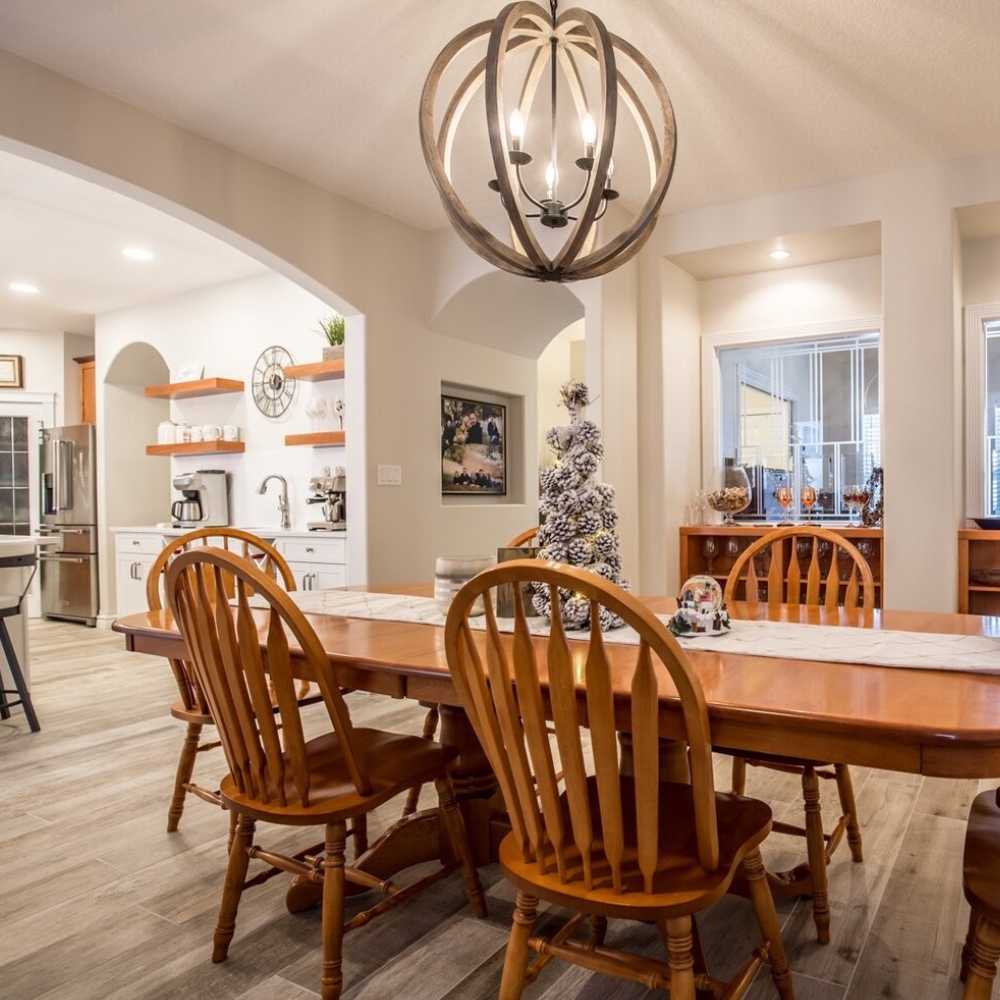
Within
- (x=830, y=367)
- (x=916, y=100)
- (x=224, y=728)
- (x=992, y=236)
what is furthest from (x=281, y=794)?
(x=992, y=236)

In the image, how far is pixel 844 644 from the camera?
1634mm

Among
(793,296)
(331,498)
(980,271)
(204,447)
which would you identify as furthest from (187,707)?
(980,271)

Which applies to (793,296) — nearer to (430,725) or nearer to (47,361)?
(430,725)

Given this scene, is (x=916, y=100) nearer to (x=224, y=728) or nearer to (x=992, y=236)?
(x=992, y=236)

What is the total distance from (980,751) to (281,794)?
121 cm

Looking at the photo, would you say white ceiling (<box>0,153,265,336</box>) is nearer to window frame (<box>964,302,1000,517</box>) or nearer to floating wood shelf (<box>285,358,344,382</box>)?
floating wood shelf (<box>285,358,344,382</box>)

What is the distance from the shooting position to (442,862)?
6.98ft

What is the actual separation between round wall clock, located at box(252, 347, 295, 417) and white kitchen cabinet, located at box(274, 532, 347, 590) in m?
1.19

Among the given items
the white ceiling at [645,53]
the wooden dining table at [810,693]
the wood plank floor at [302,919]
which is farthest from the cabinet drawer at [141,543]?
the wooden dining table at [810,693]

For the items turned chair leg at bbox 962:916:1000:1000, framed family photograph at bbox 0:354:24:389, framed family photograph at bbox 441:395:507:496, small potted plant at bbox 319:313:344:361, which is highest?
framed family photograph at bbox 0:354:24:389

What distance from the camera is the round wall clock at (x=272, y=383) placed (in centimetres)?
543

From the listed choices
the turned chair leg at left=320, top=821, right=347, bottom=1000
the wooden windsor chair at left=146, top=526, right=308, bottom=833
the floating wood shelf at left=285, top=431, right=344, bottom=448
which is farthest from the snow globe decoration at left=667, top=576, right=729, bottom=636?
the floating wood shelf at left=285, top=431, right=344, bottom=448

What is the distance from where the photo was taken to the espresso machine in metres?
4.66

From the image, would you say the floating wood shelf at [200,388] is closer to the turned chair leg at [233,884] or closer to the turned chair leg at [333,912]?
the turned chair leg at [233,884]
